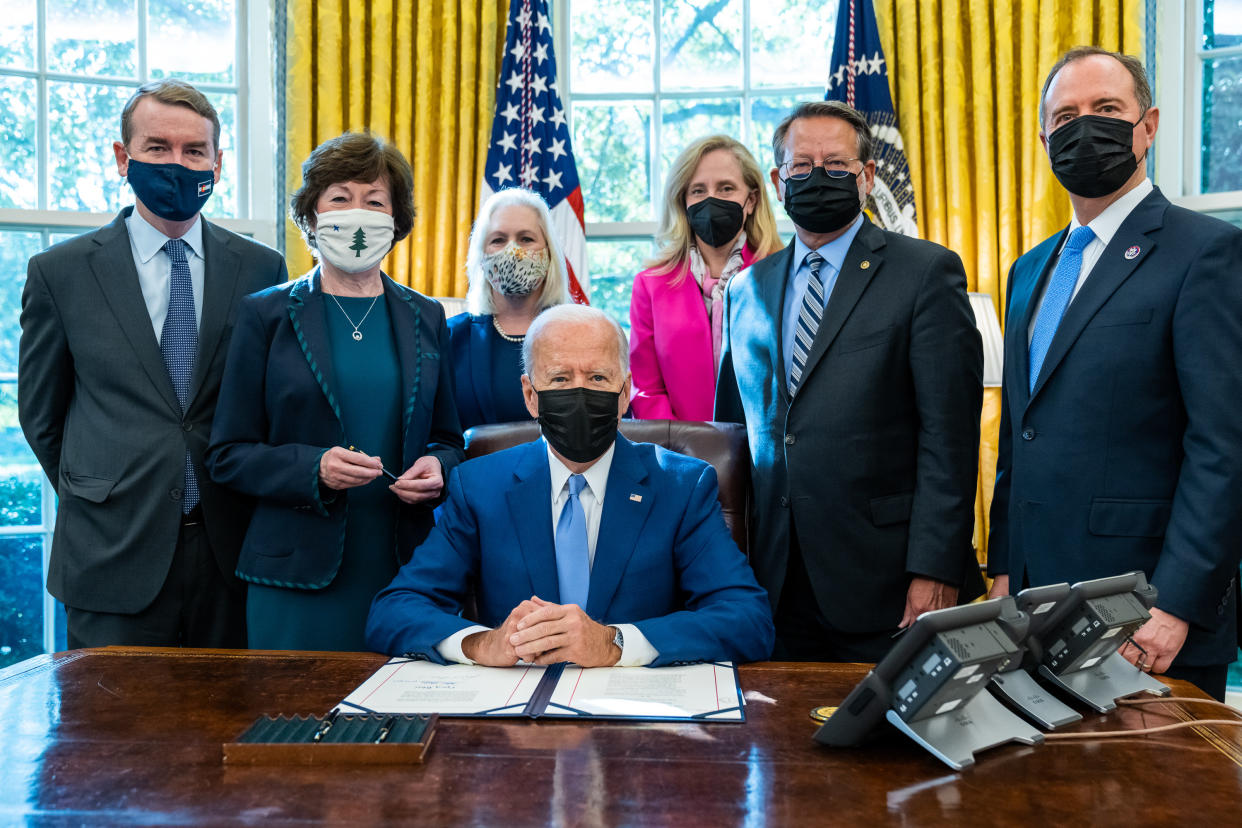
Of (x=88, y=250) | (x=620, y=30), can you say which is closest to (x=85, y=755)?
(x=88, y=250)

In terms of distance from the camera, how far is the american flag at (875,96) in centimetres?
394

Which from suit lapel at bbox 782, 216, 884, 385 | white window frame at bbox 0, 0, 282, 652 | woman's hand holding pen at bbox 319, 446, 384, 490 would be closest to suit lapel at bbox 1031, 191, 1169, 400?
suit lapel at bbox 782, 216, 884, 385

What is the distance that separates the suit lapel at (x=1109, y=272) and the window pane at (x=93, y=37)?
3.80 metres

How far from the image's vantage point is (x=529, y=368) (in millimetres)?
1963

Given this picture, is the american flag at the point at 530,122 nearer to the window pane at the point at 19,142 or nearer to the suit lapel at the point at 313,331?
the window pane at the point at 19,142

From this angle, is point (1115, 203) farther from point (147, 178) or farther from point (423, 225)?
point (423, 225)

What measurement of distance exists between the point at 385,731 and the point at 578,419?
79cm

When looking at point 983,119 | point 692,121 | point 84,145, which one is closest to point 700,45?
point 692,121

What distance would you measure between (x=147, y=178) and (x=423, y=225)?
77.2 inches

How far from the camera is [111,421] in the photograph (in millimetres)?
2184

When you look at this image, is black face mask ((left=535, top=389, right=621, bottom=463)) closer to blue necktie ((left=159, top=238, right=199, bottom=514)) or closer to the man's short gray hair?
the man's short gray hair

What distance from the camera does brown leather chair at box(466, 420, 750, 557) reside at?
2.12m

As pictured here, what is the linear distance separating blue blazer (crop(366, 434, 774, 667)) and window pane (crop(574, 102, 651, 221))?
269cm

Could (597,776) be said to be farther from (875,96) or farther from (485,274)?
(875,96)
